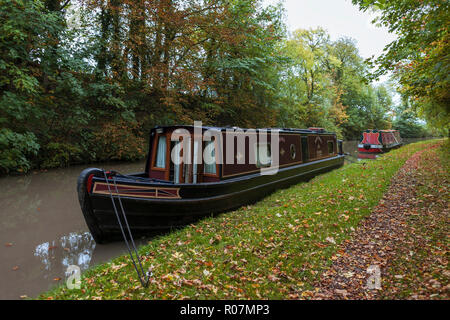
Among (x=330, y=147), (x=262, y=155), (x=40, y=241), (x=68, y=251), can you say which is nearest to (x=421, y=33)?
(x=262, y=155)

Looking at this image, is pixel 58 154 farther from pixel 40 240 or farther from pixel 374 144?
pixel 374 144

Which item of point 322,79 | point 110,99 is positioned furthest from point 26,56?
point 322,79

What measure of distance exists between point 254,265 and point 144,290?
5.29 ft

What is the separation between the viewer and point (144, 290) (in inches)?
130

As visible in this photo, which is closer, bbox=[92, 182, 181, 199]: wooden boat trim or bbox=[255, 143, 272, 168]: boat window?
bbox=[92, 182, 181, 199]: wooden boat trim

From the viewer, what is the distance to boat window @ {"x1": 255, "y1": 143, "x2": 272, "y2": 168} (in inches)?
309

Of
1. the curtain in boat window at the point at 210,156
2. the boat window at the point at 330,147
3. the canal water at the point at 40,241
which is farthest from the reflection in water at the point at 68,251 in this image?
the boat window at the point at 330,147

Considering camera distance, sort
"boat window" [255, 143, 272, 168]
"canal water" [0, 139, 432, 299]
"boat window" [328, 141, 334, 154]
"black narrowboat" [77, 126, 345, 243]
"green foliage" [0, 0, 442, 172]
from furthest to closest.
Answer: "boat window" [328, 141, 334, 154] < "green foliage" [0, 0, 442, 172] < "boat window" [255, 143, 272, 168] < "black narrowboat" [77, 126, 345, 243] < "canal water" [0, 139, 432, 299]

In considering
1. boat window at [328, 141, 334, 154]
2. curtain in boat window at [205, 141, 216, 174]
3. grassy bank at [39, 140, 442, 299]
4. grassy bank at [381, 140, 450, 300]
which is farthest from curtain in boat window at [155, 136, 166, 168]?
boat window at [328, 141, 334, 154]

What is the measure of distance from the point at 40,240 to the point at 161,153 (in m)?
3.38

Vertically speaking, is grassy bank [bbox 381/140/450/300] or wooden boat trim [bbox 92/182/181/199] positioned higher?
wooden boat trim [bbox 92/182/181/199]

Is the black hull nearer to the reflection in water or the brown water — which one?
the reflection in water

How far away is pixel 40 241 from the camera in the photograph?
17.7 feet

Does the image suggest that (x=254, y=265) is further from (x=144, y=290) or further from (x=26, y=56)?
(x=26, y=56)
